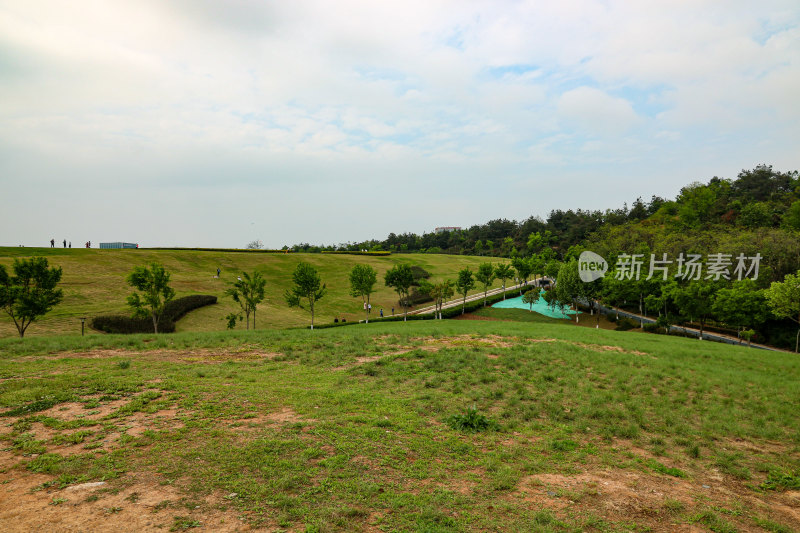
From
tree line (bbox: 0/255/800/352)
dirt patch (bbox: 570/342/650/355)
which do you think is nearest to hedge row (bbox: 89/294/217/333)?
tree line (bbox: 0/255/800/352)

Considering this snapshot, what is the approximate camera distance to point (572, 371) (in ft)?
57.0

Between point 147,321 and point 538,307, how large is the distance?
6152cm

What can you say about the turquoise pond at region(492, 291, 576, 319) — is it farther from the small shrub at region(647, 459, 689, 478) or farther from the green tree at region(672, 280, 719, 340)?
the small shrub at region(647, 459, 689, 478)

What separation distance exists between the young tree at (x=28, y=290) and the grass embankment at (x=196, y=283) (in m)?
3.51

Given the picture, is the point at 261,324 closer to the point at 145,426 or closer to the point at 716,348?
the point at 145,426

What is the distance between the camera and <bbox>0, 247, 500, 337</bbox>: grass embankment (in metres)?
40.8

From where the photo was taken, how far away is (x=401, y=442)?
995 cm

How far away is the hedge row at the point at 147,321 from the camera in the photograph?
3653cm

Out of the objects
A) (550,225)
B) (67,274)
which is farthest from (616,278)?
(550,225)

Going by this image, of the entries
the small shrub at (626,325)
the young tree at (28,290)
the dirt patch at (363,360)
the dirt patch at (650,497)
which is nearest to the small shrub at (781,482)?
the dirt patch at (650,497)

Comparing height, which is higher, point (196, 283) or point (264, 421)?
point (264, 421)

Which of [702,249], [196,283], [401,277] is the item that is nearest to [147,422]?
[401,277]

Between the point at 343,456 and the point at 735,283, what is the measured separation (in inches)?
2126

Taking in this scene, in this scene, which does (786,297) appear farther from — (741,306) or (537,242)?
(537,242)
